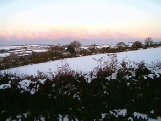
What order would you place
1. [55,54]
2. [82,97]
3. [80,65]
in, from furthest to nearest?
[55,54]
[80,65]
[82,97]

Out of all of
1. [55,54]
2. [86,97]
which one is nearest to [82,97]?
[86,97]

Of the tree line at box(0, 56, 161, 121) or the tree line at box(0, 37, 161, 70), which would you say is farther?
the tree line at box(0, 37, 161, 70)

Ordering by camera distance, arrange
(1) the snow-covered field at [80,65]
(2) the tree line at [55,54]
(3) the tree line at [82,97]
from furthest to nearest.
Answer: (2) the tree line at [55,54] < (1) the snow-covered field at [80,65] < (3) the tree line at [82,97]

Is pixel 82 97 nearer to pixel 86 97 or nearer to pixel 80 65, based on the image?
pixel 86 97

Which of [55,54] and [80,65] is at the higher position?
[80,65]

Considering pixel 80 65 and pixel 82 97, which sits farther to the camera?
pixel 80 65

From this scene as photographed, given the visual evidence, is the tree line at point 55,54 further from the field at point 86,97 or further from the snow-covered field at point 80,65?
the field at point 86,97

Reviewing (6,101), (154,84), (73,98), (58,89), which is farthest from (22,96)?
(154,84)

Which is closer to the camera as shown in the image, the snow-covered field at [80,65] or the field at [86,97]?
the field at [86,97]

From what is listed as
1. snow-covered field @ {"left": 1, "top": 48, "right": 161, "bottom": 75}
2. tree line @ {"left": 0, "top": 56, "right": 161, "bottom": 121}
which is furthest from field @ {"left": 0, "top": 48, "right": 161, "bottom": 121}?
snow-covered field @ {"left": 1, "top": 48, "right": 161, "bottom": 75}

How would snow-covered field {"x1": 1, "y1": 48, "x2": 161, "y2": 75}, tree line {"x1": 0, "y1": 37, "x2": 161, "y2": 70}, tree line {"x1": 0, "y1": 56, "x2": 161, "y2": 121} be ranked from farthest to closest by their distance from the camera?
tree line {"x1": 0, "y1": 37, "x2": 161, "y2": 70} < snow-covered field {"x1": 1, "y1": 48, "x2": 161, "y2": 75} < tree line {"x1": 0, "y1": 56, "x2": 161, "y2": 121}

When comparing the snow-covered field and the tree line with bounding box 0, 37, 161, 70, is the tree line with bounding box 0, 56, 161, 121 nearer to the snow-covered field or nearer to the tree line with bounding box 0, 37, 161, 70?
the snow-covered field

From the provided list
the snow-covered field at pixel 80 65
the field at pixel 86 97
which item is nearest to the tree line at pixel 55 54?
the snow-covered field at pixel 80 65

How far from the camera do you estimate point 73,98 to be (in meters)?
7.58
